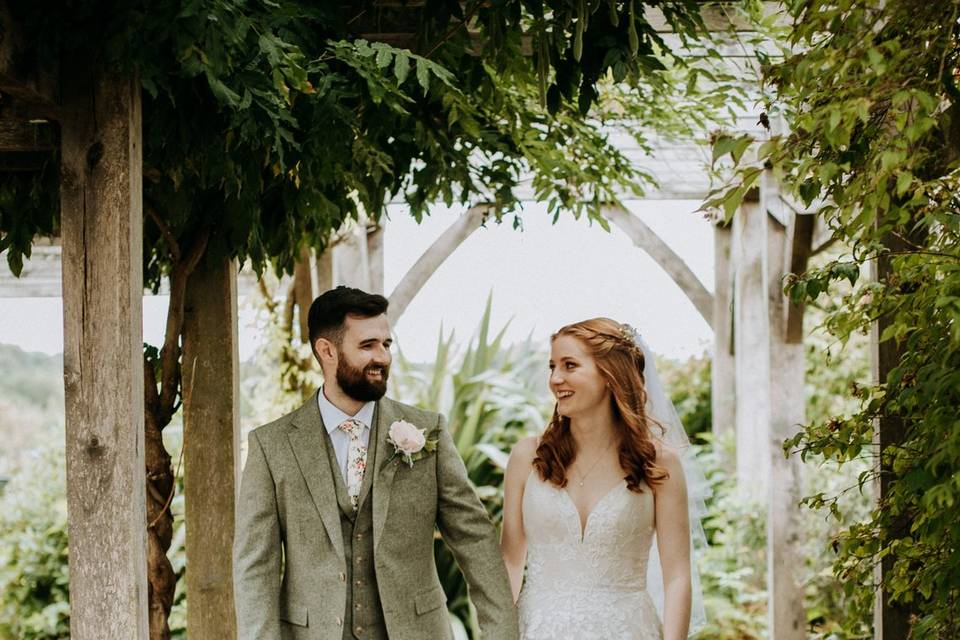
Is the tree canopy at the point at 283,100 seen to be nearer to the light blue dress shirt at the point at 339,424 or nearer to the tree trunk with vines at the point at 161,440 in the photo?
the tree trunk with vines at the point at 161,440

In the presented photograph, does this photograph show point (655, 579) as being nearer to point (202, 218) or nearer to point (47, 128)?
point (202, 218)

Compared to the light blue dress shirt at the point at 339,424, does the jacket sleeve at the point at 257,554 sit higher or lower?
lower

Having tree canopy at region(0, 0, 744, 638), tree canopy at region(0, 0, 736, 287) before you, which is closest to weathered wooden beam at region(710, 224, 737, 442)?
tree canopy at region(0, 0, 744, 638)

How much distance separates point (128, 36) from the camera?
100 inches

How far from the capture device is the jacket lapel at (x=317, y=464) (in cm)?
296

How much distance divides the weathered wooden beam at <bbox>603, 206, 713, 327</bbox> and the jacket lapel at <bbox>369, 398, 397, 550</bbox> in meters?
5.74

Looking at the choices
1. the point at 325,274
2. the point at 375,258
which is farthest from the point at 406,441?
the point at 375,258

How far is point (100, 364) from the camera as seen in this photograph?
277cm

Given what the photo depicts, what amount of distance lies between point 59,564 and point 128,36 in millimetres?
5920

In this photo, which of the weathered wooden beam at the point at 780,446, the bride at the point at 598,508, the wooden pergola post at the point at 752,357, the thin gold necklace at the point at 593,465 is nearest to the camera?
the bride at the point at 598,508

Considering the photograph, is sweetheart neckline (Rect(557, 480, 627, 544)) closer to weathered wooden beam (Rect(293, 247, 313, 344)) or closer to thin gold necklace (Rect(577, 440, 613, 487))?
thin gold necklace (Rect(577, 440, 613, 487))

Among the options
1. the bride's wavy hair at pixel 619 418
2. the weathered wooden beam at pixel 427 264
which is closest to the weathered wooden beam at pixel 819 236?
the weathered wooden beam at pixel 427 264

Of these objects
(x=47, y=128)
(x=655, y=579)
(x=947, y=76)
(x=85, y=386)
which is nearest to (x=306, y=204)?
(x=47, y=128)

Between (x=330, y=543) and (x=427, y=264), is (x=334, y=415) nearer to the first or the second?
(x=330, y=543)
